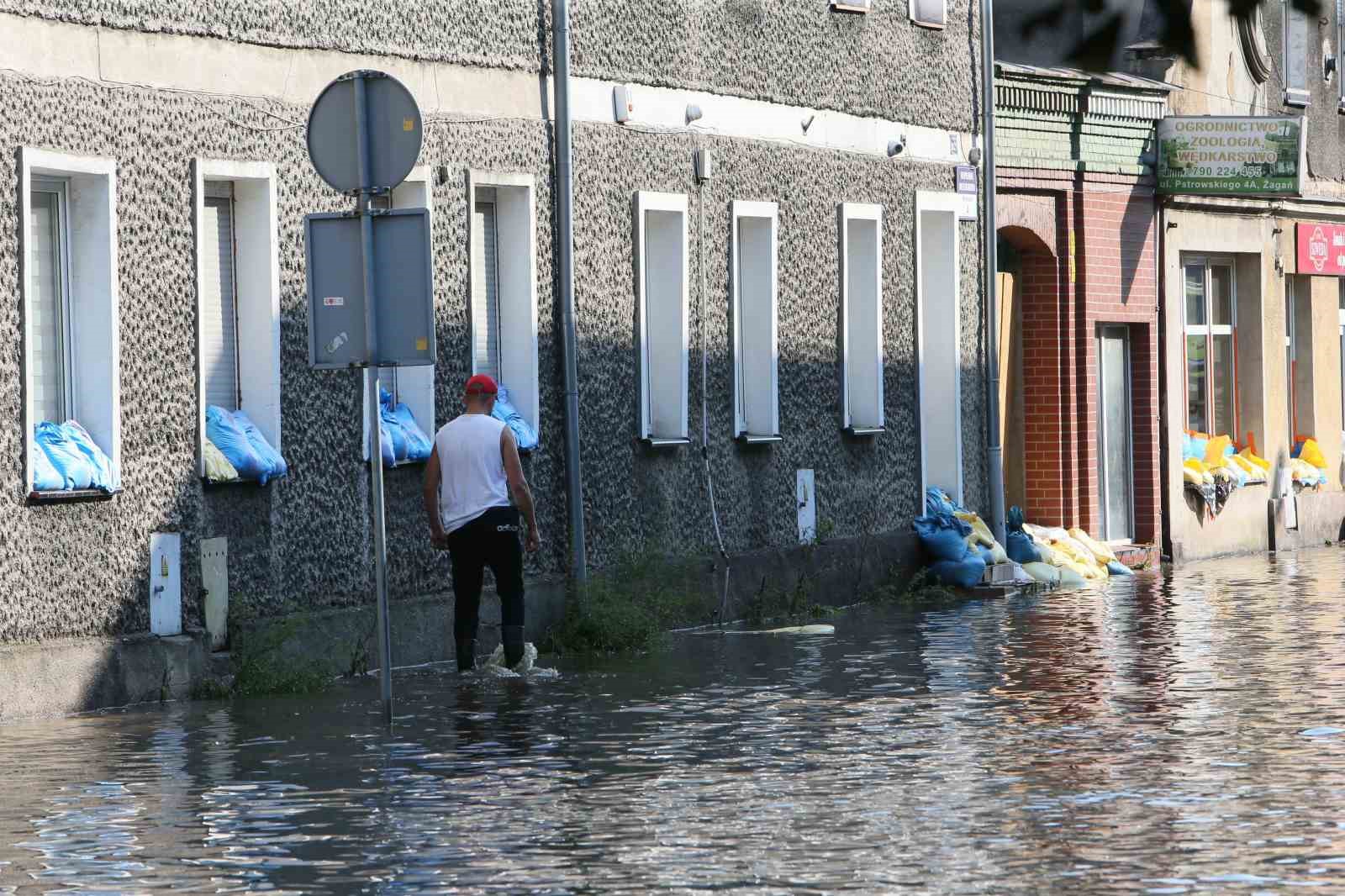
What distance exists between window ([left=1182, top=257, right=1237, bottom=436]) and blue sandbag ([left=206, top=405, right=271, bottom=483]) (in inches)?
619

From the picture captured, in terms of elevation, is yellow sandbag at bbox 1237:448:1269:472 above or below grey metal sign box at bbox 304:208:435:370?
below

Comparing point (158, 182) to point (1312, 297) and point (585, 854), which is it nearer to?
point (585, 854)

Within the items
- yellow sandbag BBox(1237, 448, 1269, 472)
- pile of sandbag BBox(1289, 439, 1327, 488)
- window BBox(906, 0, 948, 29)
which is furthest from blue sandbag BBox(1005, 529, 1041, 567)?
pile of sandbag BBox(1289, 439, 1327, 488)

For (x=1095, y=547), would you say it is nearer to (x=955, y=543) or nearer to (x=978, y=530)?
(x=978, y=530)

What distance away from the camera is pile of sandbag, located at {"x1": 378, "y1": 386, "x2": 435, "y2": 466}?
51.2ft

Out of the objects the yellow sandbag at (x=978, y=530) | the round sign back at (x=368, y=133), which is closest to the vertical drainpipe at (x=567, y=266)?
the round sign back at (x=368, y=133)

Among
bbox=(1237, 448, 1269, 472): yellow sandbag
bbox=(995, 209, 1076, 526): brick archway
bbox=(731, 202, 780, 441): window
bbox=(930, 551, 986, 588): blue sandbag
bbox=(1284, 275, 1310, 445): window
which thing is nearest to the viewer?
bbox=(731, 202, 780, 441): window

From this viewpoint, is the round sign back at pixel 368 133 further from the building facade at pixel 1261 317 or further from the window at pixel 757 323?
the building facade at pixel 1261 317

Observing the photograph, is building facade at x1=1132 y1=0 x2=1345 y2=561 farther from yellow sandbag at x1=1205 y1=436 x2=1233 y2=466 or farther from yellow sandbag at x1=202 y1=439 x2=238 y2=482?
yellow sandbag at x1=202 y1=439 x2=238 y2=482

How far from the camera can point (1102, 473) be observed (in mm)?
26203

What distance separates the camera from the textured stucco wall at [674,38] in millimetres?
14666

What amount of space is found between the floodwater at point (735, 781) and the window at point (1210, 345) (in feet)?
42.2

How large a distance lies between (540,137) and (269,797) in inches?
326

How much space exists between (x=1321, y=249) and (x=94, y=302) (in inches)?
806
